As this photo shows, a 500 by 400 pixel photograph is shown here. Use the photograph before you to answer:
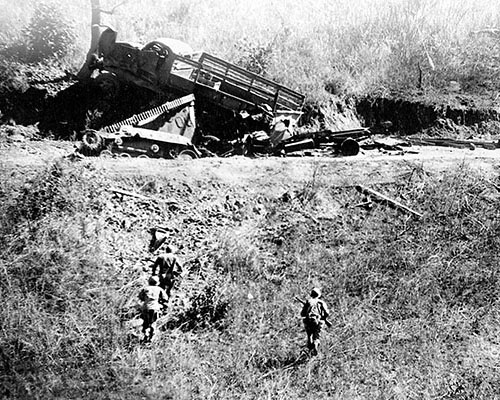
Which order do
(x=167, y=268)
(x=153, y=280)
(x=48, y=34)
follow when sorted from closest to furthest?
(x=153, y=280) < (x=167, y=268) < (x=48, y=34)

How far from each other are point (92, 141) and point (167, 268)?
4.20 meters

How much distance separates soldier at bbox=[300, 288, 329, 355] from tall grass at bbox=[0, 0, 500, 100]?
391 inches

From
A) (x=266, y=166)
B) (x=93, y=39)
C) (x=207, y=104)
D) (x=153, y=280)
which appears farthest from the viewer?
(x=93, y=39)

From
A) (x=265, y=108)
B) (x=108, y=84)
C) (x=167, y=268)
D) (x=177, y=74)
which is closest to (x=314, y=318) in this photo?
(x=167, y=268)

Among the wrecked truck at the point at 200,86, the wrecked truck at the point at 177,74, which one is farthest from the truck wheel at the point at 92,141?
the wrecked truck at the point at 177,74

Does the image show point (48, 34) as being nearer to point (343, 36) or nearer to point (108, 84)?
point (108, 84)

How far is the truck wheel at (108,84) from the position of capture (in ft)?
46.6

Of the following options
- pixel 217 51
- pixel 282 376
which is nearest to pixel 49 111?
pixel 217 51

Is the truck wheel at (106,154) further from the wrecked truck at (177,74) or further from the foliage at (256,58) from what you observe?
the foliage at (256,58)

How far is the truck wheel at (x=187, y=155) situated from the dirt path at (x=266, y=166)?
853mm

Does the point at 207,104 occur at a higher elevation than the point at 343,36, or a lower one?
lower

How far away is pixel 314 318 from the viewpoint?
7.63 metres

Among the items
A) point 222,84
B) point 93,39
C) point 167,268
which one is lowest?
point 167,268

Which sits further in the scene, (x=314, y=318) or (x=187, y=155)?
(x=187, y=155)
